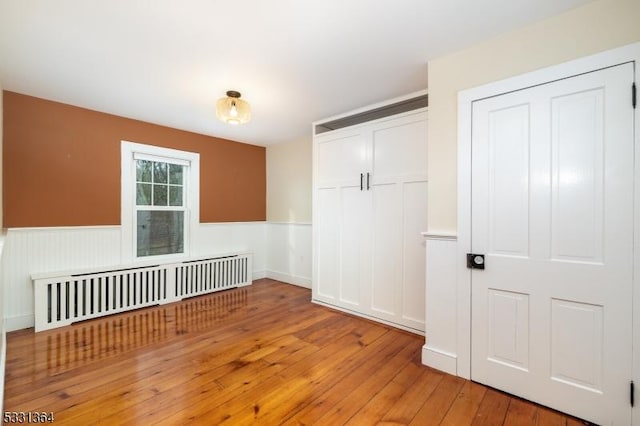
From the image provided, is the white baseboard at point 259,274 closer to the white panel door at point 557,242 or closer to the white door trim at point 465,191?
the white door trim at point 465,191

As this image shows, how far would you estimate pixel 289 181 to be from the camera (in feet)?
16.0

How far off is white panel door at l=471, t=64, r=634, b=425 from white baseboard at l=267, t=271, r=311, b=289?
9.40ft

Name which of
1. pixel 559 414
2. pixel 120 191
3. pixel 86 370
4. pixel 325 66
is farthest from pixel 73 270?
pixel 559 414

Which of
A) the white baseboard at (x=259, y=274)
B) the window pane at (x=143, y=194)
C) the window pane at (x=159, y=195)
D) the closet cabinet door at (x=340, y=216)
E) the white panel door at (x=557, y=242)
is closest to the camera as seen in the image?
the white panel door at (x=557, y=242)

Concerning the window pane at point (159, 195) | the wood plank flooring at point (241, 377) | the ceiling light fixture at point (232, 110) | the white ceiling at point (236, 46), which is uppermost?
the white ceiling at point (236, 46)

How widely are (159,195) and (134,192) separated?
326 mm

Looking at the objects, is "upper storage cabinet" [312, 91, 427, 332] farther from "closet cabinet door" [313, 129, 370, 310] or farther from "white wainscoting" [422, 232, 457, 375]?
"white wainscoting" [422, 232, 457, 375]

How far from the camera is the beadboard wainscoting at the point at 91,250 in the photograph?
288cm

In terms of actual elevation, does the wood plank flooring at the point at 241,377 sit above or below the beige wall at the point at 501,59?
below

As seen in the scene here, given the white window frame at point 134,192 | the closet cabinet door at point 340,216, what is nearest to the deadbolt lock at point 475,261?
the closet cabinet door at point 340,216

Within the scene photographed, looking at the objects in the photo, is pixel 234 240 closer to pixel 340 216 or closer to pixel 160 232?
pixel 160 232

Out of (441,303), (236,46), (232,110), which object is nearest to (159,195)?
(232,110)

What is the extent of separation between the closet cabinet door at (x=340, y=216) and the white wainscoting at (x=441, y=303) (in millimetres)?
1112

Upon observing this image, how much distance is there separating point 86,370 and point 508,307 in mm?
3174
